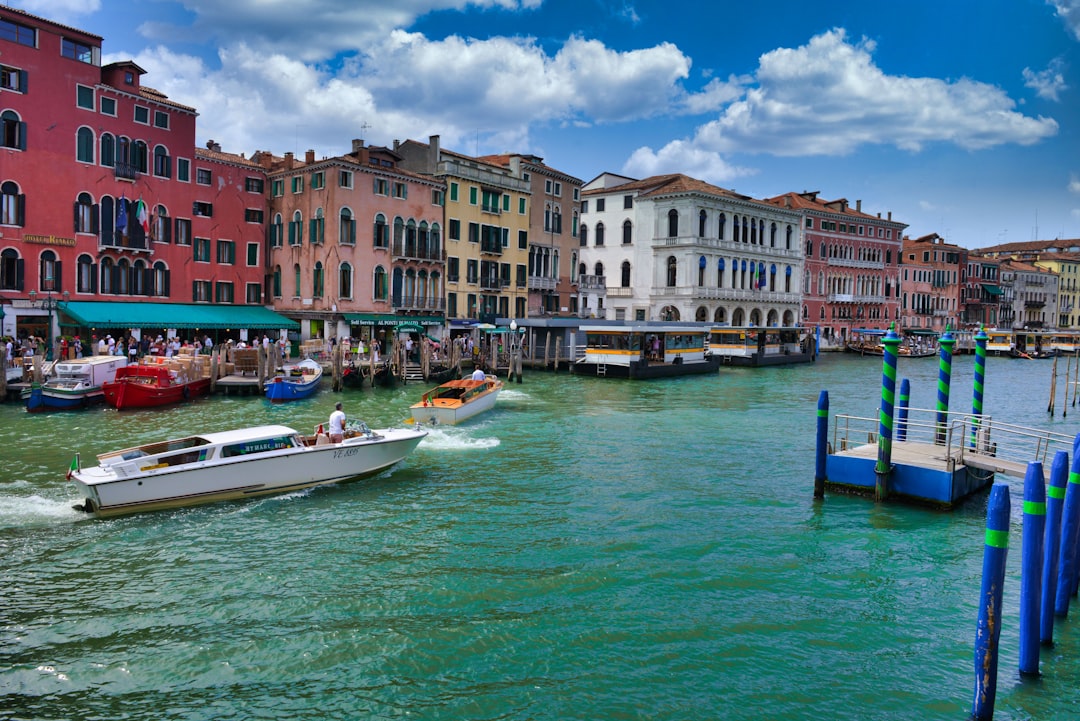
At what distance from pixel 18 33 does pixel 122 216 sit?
7.22m

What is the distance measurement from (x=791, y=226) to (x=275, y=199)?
43217 mm

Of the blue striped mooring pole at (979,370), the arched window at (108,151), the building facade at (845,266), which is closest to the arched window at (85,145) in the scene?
the arched window at (108,151)

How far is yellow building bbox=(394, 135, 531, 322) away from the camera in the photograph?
4206cm

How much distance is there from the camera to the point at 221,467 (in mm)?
13438

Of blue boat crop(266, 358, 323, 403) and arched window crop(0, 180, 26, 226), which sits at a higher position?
arched window crop(0, 180, 26, 226)

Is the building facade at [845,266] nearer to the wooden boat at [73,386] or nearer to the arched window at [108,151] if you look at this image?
the arched window at [108,151]

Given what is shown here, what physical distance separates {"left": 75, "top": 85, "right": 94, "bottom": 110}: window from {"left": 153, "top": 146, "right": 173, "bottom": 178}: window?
3.04 m

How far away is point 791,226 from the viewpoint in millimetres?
66125

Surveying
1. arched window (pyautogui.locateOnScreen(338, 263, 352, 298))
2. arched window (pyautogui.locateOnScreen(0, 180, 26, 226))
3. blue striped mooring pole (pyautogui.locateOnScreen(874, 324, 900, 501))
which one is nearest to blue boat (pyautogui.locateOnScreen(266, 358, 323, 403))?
arched window (pyautogui.locateOnScreen(338, 263, 352, 298))

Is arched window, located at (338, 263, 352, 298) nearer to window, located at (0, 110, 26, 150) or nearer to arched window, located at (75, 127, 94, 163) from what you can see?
arched window, located at (75, 127, 94, 163)

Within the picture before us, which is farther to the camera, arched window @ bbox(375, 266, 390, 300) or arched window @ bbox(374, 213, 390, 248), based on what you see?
arched window @ bbox(375, 266, 390, 300)

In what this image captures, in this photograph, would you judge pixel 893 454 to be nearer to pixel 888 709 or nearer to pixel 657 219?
pixel 888 709

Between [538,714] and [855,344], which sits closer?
[538,714]

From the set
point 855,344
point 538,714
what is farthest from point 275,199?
point 855,344
